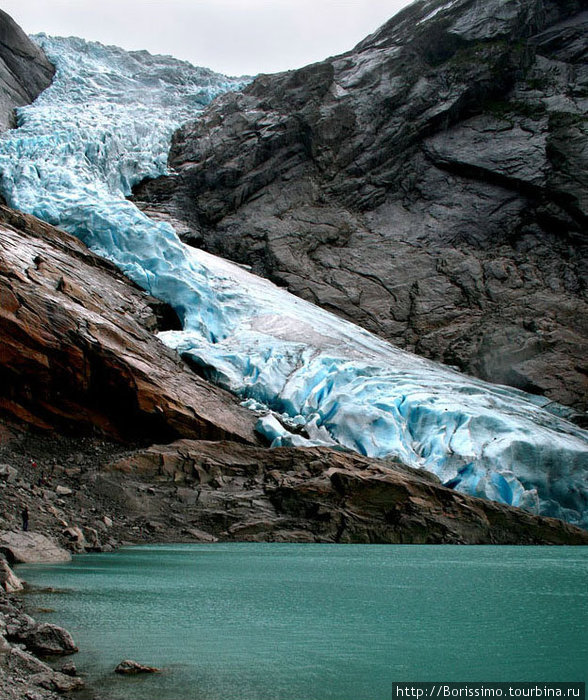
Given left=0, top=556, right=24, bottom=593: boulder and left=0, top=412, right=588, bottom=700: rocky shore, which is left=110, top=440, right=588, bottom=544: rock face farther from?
left=0, top=556, right=24, bottom=593: boulder

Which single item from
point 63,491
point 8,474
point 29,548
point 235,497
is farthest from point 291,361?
point 29,548

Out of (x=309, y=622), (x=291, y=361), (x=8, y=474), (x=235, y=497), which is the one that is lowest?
(x=235, y=497)

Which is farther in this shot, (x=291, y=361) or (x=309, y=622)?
(x=291, y=361)

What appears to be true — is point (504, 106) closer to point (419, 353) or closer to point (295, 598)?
point (419, 353)

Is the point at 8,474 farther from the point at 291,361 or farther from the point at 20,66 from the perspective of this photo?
the point at 20,66

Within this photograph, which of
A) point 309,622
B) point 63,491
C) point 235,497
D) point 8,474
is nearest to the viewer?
point 309,622

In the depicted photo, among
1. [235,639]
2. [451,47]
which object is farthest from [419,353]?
[235,639]

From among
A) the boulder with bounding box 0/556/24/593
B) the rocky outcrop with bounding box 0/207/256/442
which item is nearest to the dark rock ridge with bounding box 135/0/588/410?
the rocky outcrop with bounding box 0/207/256/442
